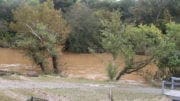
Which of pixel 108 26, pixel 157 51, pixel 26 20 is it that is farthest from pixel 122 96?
pixel 26 20

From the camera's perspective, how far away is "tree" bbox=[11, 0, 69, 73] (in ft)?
91.2

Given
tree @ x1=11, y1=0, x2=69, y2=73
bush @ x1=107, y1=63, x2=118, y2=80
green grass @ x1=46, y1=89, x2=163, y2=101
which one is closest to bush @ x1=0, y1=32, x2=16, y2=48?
tree @ x1=11, y1=0, x2=69, y2=73

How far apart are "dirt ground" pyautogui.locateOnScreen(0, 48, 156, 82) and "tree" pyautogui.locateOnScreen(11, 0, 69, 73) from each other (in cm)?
170

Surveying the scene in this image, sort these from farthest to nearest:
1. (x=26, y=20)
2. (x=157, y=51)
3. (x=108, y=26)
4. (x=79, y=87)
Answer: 1. (x=26, y=20)
2. (x=108, y=26)
3. (x=157, y=51)
4. (x=79, y=87)

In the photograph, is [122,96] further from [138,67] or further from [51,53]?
[51,53]

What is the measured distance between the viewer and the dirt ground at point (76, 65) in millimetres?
29048

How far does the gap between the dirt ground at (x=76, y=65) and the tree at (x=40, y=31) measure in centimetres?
170

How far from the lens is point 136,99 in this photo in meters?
16.6

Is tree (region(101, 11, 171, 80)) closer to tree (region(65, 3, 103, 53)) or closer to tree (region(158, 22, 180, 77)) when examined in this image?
tree (region(158, 22, 180, 77))

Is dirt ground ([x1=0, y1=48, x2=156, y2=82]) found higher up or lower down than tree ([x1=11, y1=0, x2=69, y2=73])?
lower down

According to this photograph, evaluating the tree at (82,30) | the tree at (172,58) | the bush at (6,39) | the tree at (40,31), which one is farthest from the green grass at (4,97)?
the bush at (6,39)

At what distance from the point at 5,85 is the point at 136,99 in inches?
208

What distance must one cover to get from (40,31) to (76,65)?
9025 millimetres

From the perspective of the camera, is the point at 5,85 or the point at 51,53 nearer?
the point at 5,85
